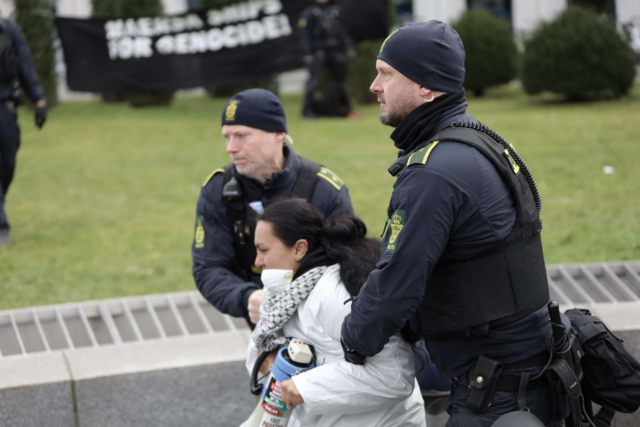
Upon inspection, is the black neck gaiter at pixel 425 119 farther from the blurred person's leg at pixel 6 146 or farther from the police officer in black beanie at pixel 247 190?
the blurred person's leg at pixel 6 146

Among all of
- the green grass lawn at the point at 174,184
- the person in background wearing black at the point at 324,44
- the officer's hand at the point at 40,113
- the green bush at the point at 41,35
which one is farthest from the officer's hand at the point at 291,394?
the green bush at the point at 41,35

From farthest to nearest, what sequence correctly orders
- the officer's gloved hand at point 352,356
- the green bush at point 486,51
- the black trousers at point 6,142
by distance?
the green bush at point 486,51 < the black trousers at point 6,142 < the officer's gloved hand at point 352,356

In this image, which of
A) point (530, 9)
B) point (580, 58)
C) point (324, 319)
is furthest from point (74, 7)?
point (324, 319)

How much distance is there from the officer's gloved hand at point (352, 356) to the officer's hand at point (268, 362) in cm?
41

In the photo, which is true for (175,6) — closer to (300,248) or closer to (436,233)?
(300,248)

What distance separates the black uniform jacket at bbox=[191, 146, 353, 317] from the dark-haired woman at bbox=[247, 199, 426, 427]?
2.04ft

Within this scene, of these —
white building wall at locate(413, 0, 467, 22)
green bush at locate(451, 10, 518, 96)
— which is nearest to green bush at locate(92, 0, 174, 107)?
green bush at locate(451, 10, 518, 96)

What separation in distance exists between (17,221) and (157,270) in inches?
96.0

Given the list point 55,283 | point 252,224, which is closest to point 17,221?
point 55,283

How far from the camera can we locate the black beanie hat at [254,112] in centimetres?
379

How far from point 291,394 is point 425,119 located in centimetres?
102

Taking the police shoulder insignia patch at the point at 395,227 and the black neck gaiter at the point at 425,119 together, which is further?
the black neck gaiter at the point at 425,119

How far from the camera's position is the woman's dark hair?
9.88ft

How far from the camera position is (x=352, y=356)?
273cm
